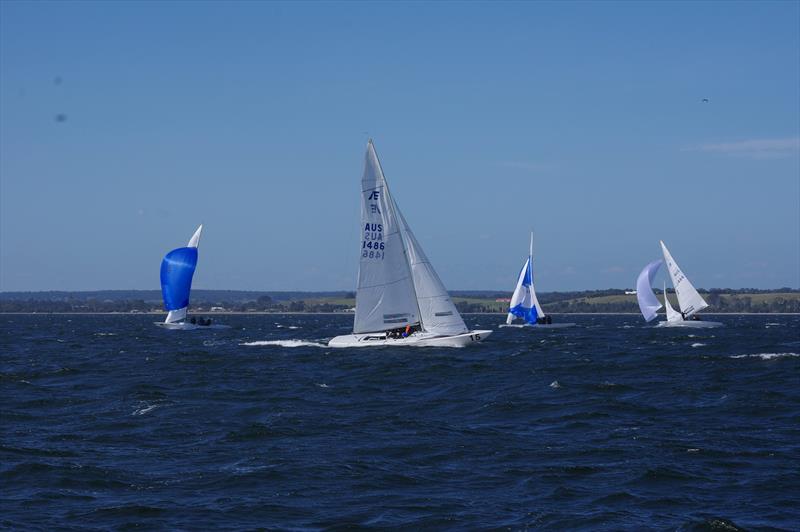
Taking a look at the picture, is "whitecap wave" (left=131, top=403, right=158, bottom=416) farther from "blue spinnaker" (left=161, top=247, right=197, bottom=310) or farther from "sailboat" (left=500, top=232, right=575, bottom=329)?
"sailboat" (left=500, top=232, right=575, bottom=329)

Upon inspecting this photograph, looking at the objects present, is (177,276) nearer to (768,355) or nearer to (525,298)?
(525,298)

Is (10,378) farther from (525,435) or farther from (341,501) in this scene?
(341,501)

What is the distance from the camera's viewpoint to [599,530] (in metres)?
17.8

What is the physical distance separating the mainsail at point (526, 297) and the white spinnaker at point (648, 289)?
11193 millimetres

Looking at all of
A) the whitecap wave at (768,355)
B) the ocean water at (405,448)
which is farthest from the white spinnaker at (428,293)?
the whitecap wave at (768,355)

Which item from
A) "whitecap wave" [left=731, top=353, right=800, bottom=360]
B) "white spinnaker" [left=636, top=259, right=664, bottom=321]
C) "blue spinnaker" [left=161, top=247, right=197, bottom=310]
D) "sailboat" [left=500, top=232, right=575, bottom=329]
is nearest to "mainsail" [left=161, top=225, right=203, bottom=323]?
"blue spinnaker" [left=161, top=247, right=197, bottom=310]

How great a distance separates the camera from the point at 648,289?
113m

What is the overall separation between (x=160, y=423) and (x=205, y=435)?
9.47ft

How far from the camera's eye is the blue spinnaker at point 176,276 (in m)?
108

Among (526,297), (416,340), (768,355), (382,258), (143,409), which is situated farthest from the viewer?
(526,297)

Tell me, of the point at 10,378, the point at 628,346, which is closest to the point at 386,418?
the point at 10,378

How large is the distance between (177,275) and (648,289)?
48.9m

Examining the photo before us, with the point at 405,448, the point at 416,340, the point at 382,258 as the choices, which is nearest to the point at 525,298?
the point at 382,258

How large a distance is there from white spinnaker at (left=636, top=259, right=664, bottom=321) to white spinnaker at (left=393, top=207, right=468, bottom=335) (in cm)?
5540
